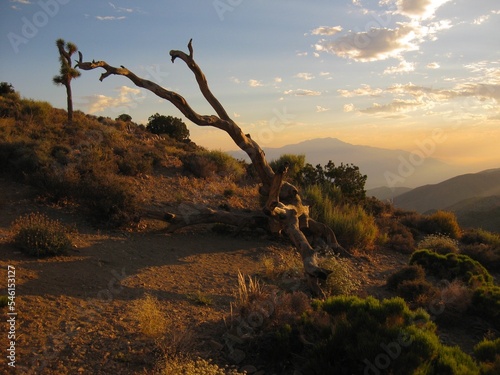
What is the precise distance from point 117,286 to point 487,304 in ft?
21.4

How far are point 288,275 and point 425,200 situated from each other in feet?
219

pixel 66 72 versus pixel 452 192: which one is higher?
pixel 66 72

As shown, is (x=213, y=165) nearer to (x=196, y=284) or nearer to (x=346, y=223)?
(x=346, y=223)

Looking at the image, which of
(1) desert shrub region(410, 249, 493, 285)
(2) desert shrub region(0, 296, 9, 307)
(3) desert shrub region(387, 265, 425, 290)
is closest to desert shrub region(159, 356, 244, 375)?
(2) desert shrub region(0, 296, 9, 307)

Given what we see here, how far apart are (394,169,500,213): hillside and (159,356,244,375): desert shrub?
209ft

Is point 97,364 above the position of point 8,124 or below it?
below

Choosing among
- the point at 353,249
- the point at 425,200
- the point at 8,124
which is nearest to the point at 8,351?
the point at 353,249

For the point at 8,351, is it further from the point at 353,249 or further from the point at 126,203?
the point at 353,249

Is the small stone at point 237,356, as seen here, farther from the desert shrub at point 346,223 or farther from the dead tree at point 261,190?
the desert shrub at point 346,223

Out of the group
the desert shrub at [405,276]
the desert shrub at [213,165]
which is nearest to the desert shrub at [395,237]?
the desert shrub at [405,276]

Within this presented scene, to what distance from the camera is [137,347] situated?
4.98 m

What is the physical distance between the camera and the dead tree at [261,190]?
29.0ft

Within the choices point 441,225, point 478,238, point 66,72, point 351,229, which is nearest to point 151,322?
point 351,229

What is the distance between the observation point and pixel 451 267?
9.80 metres
